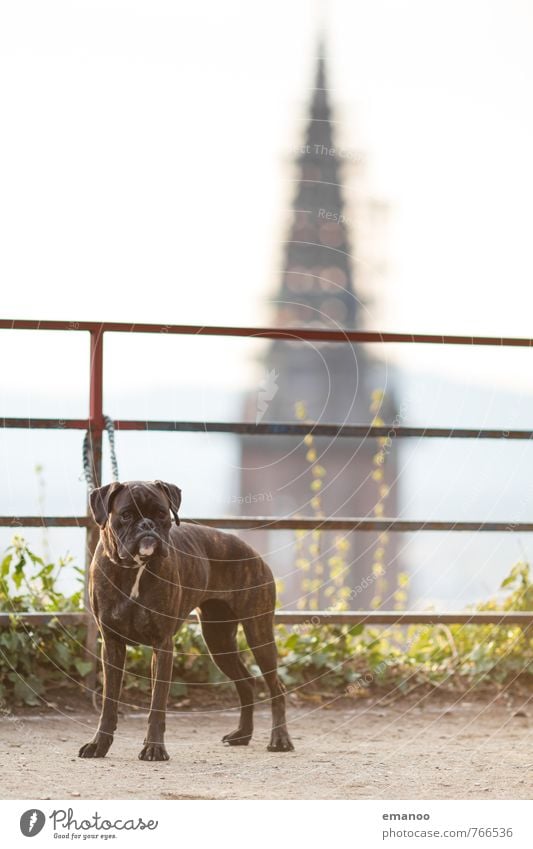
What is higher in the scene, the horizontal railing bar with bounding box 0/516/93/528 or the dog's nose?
the dog's nose

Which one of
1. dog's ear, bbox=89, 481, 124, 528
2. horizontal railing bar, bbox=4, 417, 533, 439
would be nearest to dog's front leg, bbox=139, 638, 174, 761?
dog's ear, bbox=89, 481, 124, 528

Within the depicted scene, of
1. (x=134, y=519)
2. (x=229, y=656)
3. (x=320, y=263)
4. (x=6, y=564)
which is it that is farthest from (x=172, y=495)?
(x=320, y=263)

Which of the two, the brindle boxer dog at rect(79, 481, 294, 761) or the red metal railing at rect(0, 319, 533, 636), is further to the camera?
the red metal railing at rect(0, 319, 533, 636)

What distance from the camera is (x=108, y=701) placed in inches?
118

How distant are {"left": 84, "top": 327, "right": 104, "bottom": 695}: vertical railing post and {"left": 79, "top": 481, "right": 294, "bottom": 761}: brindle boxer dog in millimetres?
612

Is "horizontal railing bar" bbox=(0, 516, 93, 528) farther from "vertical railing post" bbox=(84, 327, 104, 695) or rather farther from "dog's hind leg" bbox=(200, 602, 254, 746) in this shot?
"dog's hind leg" bbox=(200, 602, 254, 746)

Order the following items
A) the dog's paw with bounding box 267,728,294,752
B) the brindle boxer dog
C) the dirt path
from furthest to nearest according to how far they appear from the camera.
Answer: the dog's paw with bounding box 267,728,294,752 < the brindle boxer dog < the dirt path

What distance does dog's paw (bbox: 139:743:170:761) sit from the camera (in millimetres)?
2947

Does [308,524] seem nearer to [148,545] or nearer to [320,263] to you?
[148,545]

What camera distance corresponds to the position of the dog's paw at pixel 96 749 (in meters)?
2.97

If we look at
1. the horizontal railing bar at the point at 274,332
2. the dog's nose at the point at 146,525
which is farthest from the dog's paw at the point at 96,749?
the horizontal railing bar at the point at 274,332

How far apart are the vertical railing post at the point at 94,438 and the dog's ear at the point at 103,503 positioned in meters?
0.83

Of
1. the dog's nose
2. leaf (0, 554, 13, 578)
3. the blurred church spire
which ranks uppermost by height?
the blurred church spire

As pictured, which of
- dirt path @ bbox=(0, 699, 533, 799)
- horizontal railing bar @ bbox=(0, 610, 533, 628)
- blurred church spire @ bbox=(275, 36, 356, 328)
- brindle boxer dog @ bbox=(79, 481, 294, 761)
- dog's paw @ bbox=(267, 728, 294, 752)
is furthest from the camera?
blurred church spire @ bbox=(275, 36, 356, 328)
